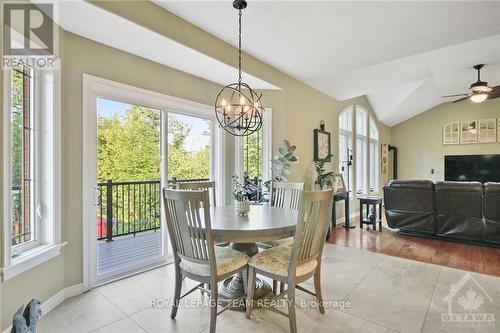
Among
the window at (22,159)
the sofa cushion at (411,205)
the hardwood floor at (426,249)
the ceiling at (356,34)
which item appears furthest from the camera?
the sofa cushion at (411,205)

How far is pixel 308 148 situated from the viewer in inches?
191

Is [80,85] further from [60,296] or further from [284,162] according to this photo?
[284,162]

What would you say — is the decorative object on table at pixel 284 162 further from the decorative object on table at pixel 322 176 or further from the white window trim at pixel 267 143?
the decorative object on table at pixel 322 176

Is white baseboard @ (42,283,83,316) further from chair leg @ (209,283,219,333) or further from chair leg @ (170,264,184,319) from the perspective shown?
chair leg @ (209,283,219,333)

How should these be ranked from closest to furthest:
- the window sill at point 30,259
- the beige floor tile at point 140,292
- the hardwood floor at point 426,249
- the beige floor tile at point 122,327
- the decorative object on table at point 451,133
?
the window sill at point 30,259
the beige floor tile at point 122,327
the beige floor tile at point 140,292
the hardwood floor at point 426,249
the decorative object on table at point 451,133

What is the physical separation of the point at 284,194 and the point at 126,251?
2354 mm

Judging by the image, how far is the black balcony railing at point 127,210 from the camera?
3.81 m

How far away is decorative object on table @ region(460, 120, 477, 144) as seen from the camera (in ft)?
25.2

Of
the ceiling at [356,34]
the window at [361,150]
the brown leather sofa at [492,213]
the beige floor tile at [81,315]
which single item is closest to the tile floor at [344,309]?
the beige floor tile at [81,315]

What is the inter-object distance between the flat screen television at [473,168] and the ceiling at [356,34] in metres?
3.78

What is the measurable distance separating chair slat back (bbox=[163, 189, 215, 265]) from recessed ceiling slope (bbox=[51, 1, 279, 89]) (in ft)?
5.13

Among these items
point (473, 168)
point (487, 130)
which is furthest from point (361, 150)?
point (487, 130)

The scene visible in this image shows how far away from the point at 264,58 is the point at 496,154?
7.82 meters

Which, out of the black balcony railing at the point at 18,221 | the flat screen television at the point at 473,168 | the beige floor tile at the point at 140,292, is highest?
the flat screen television at the point at 473,168
